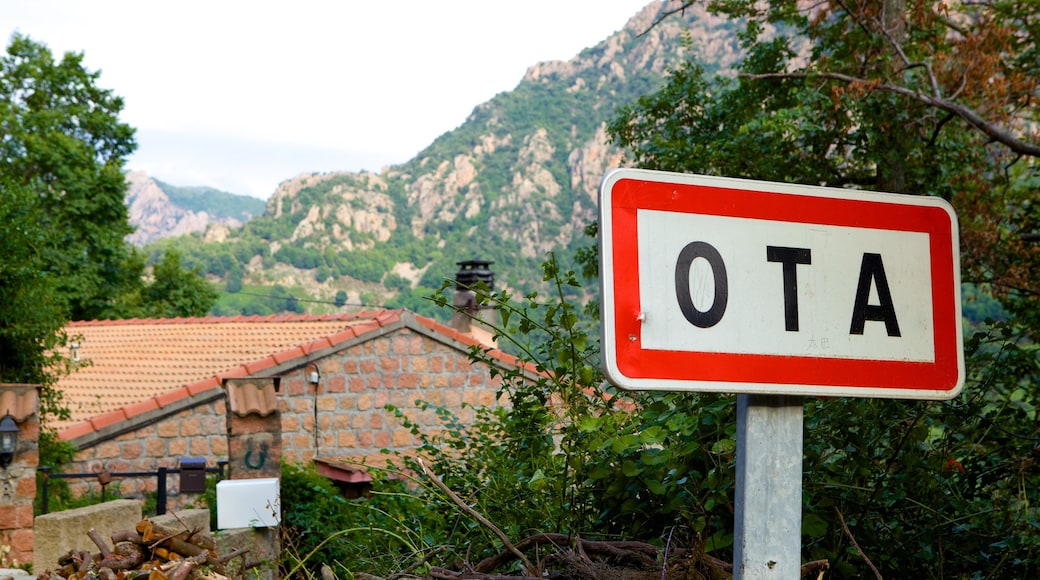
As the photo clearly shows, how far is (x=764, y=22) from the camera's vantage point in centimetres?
1460

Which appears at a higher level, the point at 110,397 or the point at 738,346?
the point at 738,346

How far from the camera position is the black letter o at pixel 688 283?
1466 mm

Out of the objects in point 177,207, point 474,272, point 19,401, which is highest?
point 177,207

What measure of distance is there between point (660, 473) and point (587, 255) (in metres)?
13.2

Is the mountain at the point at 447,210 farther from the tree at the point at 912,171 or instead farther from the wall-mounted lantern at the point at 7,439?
the wall-mounted lantern at the point at 7,439

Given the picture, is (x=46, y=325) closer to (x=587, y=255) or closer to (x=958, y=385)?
(x=587, y=255)

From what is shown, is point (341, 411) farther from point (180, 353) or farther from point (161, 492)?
point (161, 492)

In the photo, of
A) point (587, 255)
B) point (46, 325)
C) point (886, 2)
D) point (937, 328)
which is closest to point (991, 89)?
point (886, 2)

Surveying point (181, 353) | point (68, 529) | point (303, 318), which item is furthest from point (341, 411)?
point (68, 529)

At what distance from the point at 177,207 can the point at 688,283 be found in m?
195

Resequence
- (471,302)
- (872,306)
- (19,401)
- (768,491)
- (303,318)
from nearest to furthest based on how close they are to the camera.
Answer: (768,491), (872,306), (19,401), (303,318), (471,302)

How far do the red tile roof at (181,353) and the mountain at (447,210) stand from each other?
31.9 meters

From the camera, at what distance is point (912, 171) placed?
38.9 ft

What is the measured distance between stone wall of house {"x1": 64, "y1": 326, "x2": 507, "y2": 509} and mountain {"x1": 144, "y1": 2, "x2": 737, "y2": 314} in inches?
1411
